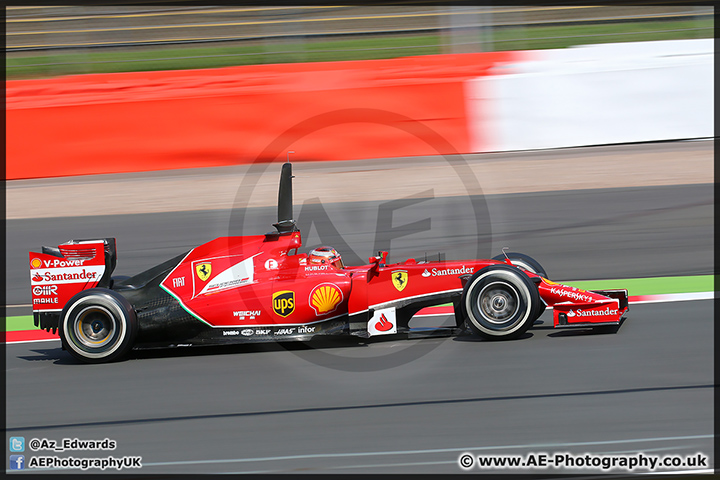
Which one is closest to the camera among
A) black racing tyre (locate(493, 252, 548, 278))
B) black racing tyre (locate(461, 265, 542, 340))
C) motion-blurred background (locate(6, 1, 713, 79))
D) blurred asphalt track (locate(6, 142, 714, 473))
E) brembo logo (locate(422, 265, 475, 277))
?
blurred asphalt track (locate(6, 142, 714, 473))

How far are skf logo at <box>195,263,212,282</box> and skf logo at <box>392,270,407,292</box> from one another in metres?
1.41

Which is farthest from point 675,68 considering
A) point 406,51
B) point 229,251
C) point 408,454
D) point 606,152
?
point 408,454

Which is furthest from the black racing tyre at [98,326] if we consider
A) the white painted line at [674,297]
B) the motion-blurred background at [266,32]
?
the motion-blurred background at [266,32]

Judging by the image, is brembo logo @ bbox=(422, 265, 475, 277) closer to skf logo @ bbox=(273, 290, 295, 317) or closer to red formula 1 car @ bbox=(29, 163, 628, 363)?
red formula 1 car @ bbox=(29, 163, 628, 363)

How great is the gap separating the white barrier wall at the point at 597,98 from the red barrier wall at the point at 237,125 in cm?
44

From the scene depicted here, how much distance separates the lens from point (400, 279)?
630 cm

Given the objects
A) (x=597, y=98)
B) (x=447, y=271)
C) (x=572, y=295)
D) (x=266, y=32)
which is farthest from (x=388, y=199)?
(x=266, y=32)

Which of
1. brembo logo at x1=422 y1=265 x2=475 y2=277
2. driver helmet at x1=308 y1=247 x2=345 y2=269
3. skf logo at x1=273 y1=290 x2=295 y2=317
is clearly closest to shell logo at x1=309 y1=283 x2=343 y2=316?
skf logo at x1=273 y1=290 x2=295 y2=317

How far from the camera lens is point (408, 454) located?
4.64 m

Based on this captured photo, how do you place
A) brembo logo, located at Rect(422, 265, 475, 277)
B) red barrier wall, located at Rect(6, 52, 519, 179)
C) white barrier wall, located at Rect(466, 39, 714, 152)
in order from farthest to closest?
red barrier wall, located at Rect(6, 52, 519, 179)
white barrier wall, located at Rect(466, 39, 714, 152)
brembo logo, located at Rect(422, 265, 475, 277)

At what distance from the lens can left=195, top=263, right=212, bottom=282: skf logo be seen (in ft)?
20.7

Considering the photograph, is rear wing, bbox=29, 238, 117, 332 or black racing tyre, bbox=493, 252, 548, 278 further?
black racing tyre, bbox=493, 252, 548, 278

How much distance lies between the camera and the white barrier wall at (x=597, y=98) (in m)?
13.0

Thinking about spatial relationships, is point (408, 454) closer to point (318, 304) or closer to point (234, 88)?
point (318, 304)
